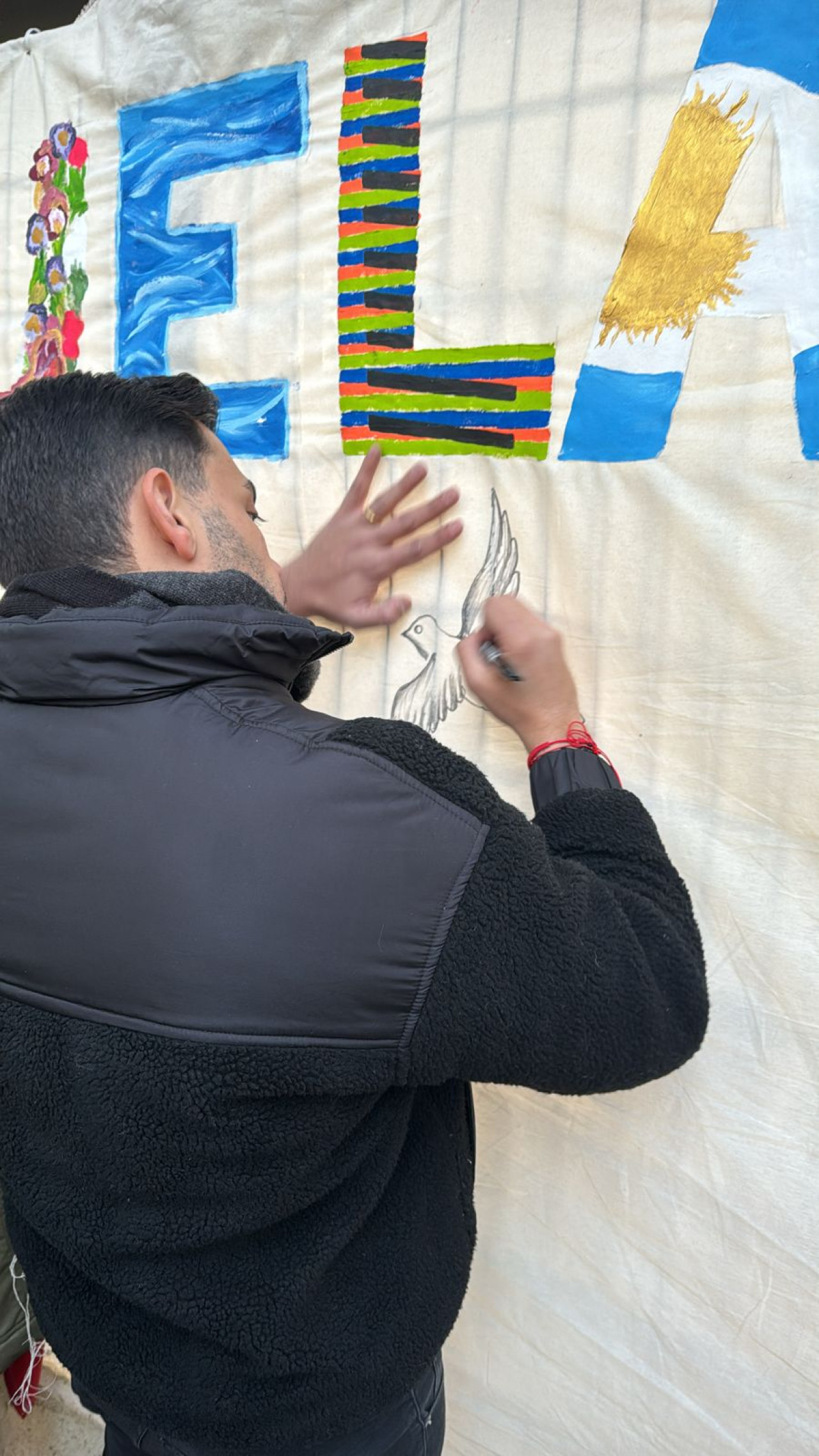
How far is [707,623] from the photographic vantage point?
3.32ft

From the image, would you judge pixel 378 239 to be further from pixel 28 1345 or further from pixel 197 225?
pixel 28 1345

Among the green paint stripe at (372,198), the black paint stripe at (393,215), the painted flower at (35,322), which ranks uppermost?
the green paint stripe at (372,198)

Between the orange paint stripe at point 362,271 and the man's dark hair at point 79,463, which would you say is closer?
the man's dark hair at point 79,463

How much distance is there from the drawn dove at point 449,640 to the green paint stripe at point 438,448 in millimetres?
53

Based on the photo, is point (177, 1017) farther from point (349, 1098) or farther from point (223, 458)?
point (223, 458)

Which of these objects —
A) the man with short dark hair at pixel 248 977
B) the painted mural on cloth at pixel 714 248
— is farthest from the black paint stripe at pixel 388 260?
the man with short dark hair at pixel 248 977

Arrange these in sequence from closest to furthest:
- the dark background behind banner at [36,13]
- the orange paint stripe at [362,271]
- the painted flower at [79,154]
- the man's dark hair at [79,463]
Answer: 1. the man's dark hair at [79,463]
2. the orange paint stripe at [362,271]
3. the painted flower at [79,154]
4. the dark background behind banner at [36,13]

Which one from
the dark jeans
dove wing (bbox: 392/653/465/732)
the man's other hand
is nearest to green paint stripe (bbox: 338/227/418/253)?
the man's other hand

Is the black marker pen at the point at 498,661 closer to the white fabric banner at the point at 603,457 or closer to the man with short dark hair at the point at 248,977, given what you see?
the white fabric banner at the point at 603,457

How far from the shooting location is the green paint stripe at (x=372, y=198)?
115cm

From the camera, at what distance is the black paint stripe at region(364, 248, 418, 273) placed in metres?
1.16

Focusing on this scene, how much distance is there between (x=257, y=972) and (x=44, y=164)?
1422 millimetres

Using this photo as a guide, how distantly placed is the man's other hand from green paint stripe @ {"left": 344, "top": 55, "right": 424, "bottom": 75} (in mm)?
427

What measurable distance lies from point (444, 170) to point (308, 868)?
864 mm
